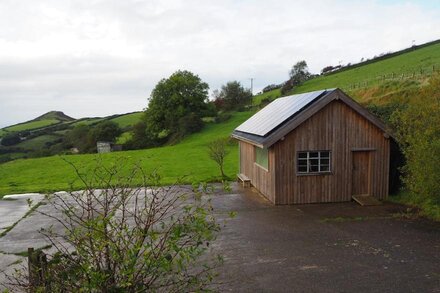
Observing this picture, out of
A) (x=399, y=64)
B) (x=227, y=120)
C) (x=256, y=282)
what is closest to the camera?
(x=256, y=282)

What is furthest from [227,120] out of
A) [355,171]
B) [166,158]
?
[355,171]

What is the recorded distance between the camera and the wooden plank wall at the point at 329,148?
1659 centimetres

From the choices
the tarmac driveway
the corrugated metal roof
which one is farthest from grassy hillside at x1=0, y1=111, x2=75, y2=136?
the tarmac driveway

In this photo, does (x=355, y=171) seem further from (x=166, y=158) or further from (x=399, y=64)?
(x=399, y=64)

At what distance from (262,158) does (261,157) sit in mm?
209

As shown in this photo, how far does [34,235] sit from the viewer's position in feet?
45.8

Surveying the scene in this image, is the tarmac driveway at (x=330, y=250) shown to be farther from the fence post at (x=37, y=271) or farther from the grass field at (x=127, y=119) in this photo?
A: the grass field at (x=127, y=119)

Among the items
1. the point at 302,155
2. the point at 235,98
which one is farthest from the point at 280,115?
the point at 235,98

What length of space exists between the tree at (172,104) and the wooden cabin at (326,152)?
43.4m

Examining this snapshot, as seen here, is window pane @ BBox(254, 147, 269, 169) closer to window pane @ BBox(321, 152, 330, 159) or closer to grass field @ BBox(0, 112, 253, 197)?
window pane @ BBox(321, 152, 330, 159)

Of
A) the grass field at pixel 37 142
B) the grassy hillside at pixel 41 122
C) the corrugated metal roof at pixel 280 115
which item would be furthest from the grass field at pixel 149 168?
the grassy hillside at pixel 41 122

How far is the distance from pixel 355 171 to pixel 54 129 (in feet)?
266

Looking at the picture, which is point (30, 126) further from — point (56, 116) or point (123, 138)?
point (123, 138)

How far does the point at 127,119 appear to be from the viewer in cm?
9094
